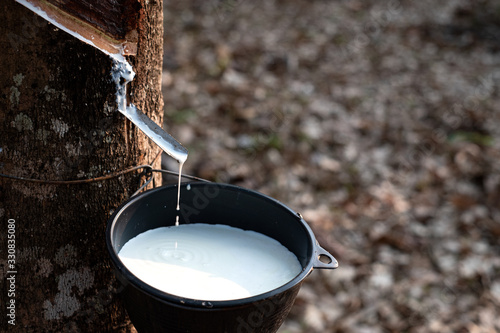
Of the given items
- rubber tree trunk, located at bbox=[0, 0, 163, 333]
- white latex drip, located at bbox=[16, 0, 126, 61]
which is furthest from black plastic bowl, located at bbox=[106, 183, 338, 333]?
white latex drip, located at bbox=[16, 0, 126, 61]

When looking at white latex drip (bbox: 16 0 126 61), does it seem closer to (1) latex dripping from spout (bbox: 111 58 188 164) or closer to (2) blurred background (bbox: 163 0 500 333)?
(1) latex dripping from spout (bbox: 111 58 188 164)

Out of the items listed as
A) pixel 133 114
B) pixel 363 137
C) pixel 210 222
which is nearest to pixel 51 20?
pixel 133 114

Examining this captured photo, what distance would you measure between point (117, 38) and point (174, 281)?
81 centimetres

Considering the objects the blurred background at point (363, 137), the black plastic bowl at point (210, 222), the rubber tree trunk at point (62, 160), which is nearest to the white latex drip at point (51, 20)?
the rubber tree trunk at point (62, 160)

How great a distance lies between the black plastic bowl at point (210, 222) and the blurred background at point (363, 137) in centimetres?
118

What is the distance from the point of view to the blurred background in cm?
307

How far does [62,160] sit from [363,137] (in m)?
3.41

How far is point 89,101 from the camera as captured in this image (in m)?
1.60

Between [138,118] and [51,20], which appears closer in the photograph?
[51,20]

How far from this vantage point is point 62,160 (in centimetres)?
163

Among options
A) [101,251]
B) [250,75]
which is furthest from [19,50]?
[250,75]

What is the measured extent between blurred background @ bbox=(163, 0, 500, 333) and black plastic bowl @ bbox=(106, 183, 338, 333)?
1.18 meters

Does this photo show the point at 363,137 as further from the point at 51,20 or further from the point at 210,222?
the point at 51,20

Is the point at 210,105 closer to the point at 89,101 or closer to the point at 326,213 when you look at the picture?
the point at 326,213
